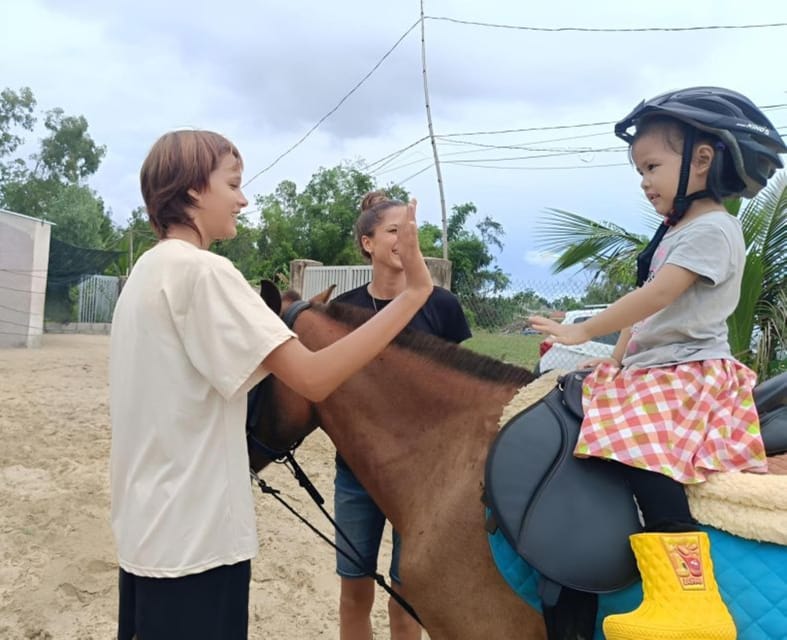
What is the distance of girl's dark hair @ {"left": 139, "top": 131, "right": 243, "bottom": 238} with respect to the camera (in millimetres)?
1530

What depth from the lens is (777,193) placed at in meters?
4.71

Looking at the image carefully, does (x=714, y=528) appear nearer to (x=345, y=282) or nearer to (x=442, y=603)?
(x=442, y=603)

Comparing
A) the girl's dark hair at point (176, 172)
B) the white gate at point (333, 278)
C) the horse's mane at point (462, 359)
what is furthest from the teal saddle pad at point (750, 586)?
the white gate at point (333, 278)

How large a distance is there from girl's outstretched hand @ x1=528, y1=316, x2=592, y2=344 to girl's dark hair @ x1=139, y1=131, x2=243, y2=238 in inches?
38.1

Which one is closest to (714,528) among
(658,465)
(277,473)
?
(658,465)

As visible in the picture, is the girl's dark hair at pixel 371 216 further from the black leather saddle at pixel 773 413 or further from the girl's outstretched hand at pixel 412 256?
the black leather saddle at pixel 773 413

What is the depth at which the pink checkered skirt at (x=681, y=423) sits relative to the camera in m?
1.54

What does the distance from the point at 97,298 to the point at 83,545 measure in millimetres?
19734

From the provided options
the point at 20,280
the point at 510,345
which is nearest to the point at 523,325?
the point at 510,345

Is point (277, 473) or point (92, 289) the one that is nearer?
point (277, 473)

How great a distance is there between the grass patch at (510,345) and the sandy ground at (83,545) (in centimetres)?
221

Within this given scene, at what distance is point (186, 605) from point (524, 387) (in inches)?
44.5

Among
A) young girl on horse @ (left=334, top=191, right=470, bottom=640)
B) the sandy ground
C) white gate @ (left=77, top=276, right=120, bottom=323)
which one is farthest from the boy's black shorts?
white gate @ (left=77, top=276, right=120, bottom=323)

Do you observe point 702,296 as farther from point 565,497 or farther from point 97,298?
point 97,298
